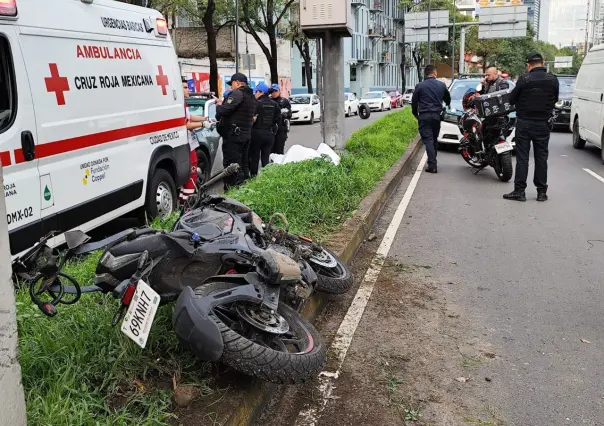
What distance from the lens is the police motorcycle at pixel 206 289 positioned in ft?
9.25

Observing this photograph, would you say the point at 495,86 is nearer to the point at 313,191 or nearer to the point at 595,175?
the point at 595,175

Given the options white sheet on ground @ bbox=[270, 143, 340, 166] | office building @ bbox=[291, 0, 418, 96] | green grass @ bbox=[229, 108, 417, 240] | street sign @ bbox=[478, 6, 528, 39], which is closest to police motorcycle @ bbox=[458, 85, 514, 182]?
green grass @ bbox=[229, 108, 417, 240]

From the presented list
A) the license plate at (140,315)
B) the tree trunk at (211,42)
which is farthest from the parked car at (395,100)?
the license plate at (140,315)

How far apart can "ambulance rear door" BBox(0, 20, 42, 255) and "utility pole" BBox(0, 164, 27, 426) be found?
8.75 ft

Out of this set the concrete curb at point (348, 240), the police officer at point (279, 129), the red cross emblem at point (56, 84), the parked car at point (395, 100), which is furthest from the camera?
the parked car at point (395, 100)

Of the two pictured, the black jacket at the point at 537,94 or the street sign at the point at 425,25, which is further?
the street sign at the point at 425,25

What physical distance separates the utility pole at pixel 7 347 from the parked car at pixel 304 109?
27.1 meters

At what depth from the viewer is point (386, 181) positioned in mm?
9594

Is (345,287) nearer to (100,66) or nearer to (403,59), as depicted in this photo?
(100,66)

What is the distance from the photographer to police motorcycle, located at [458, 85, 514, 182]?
406 inches

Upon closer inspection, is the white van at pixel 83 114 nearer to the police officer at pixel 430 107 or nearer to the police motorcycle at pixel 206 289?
the police motorcycle at pixel 206 289

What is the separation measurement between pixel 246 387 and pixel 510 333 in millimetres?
2115

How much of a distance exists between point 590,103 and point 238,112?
29.1 ft

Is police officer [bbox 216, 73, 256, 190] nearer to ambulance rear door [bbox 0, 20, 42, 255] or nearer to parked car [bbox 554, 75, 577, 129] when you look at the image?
ambulance rear door [bbox 0, 20, 42, 255]
